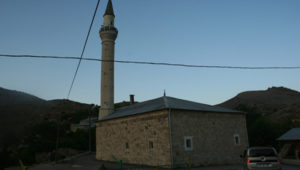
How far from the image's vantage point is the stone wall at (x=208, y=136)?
1639 centimetres

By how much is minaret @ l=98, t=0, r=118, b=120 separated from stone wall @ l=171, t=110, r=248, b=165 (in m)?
11.8

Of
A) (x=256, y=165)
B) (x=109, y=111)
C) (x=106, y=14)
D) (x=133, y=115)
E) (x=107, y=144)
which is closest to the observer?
(x=256, y=165)

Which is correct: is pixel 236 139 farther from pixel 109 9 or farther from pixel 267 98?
pixel 267 98

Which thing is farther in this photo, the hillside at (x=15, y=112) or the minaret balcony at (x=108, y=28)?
the hillside at (x=15, y=112)

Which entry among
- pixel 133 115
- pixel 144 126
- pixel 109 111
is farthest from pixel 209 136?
pixel 109 111

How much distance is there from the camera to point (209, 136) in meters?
17.9

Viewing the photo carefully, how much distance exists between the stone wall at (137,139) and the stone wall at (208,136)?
82 cm

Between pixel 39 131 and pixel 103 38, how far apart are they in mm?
33871

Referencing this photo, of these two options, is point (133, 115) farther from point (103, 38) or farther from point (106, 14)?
point (106, 14)

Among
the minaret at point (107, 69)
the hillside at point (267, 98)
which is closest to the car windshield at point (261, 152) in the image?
the minaret at point (107, 69)

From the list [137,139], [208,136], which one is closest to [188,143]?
[208,136]

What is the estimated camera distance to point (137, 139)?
1900 centimetres

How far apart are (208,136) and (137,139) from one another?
5713 mm

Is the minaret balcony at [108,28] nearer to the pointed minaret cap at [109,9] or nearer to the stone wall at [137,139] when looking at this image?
the pointed minaret cap at [109,9]
